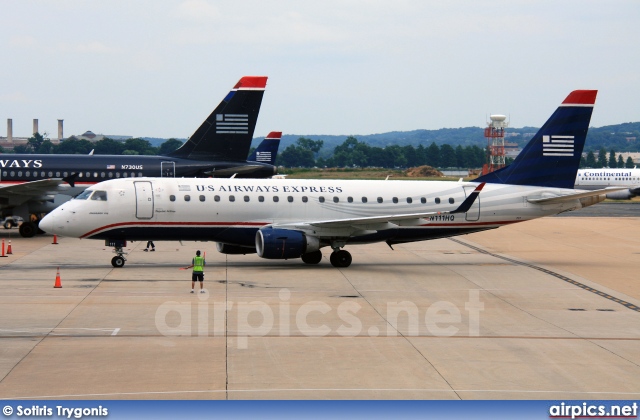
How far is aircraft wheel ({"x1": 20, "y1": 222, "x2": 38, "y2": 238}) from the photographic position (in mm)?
47094

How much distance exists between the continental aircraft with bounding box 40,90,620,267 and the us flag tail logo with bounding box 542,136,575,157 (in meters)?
0.04

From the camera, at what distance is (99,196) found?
3381 cm

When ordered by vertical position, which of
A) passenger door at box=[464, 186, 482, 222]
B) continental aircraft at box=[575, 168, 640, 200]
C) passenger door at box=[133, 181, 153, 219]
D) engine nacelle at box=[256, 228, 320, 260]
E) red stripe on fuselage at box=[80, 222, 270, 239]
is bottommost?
continental aircraft at box=[575, 168, 640, 200]

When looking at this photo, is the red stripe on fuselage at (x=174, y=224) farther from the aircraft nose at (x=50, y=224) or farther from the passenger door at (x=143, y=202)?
the aircraft nose at (x=50, y=224)

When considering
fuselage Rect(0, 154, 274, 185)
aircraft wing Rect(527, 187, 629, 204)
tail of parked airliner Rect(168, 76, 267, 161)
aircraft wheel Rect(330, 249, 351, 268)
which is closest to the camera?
aircraft wheel Rect(330, 249, 351, 268)

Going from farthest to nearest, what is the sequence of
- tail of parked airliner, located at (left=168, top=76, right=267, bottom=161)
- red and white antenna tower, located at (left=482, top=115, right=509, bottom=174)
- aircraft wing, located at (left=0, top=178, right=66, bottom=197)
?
red and white antenna tower, located at (left=482, top=115, right=509, bottom=174), tail of parked airliner, located at (left=168, top=76, right=267, bottom=161), aircraft wing, located at (left=0, top=178, right=66, bottom=197)

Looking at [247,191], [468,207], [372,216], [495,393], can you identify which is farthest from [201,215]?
[495,393]

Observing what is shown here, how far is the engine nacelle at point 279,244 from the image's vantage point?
33.5 meters

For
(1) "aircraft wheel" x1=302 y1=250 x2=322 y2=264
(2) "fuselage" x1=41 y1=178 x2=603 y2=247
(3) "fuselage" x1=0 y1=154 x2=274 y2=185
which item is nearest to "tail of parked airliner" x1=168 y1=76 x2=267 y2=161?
(3) "fuselage" x1=0 y1=154 x2=274 y2=185

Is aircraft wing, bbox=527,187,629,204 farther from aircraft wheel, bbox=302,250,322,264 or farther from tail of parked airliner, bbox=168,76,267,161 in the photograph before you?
tail of parked airliner, bbox=168,76,267,161

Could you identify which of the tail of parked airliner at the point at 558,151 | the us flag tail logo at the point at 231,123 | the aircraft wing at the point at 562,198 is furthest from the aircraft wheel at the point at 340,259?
the us flag tail logo at the point at 231,123

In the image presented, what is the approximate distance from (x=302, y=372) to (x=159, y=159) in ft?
107

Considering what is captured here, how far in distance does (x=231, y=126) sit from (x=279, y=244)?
1606 centimetres

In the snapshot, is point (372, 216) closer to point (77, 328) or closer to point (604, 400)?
point (77, 328)
